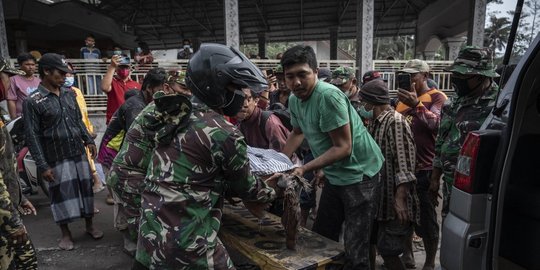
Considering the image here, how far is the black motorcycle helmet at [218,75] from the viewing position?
5.97ft

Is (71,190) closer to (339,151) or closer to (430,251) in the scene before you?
(339,151)

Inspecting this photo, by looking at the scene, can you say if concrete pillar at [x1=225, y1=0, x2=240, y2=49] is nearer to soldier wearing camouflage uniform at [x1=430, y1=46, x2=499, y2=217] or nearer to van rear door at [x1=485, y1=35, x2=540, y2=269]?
soldier wearing camouflage uniform at [x1=430, y1=46, x2=499, y2=217]

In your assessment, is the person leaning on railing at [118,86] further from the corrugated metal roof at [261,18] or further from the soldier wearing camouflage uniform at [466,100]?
the corrugated metal roof at [261,18]

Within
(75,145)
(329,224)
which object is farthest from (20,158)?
(329,224)

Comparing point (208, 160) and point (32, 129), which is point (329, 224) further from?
point (32, 129)

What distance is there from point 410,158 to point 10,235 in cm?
277

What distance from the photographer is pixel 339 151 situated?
2.41m

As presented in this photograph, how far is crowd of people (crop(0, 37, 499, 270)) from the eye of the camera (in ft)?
5.78

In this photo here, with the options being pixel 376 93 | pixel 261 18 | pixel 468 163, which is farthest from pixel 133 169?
pixel 261 18

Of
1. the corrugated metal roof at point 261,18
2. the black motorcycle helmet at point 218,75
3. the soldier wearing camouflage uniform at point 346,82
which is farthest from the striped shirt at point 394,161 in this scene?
the corrugated metal roof at point 261,18

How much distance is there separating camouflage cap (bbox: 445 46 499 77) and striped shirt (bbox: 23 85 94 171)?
374cm

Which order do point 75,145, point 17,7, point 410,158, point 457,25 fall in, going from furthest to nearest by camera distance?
1. point 457,25
2. point 17,7
3. point 75,145
4. point 410,158

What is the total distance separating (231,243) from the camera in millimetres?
2691

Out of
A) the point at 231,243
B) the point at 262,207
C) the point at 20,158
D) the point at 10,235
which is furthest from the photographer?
the point at 20,158
